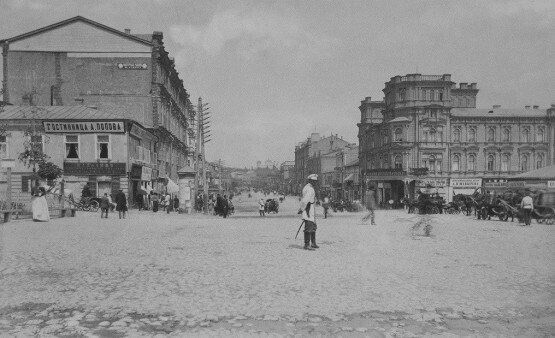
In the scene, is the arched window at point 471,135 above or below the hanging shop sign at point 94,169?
above

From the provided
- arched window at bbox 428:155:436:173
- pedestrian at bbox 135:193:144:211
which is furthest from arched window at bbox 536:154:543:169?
pedestrian at bbox 135:193:144:211

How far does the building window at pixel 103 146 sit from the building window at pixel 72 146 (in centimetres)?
145

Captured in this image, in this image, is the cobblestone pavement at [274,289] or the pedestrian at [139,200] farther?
the pedestrian at [139,200]

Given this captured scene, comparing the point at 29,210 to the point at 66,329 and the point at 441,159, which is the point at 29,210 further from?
the point at 441,159

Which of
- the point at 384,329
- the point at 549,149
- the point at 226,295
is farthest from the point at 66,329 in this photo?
the point at 549,149

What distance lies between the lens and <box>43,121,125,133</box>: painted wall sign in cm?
3312

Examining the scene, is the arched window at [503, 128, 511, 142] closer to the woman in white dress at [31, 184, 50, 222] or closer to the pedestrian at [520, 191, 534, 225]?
the pedestrian at [520, 191, 534, 225]

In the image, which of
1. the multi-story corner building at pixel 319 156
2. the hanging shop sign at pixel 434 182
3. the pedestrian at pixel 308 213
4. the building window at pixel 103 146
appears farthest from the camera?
the multi-story corner building at pixel 319 156

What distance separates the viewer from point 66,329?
5.30 meters

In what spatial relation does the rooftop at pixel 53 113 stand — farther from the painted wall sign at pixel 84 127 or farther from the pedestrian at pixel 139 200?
the pedestrian at pixel 139 200

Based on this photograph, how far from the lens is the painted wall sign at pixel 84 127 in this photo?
3312cm

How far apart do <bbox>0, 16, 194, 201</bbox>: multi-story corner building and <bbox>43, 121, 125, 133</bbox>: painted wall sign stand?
6.93m

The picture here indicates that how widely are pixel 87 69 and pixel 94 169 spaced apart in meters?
12.0

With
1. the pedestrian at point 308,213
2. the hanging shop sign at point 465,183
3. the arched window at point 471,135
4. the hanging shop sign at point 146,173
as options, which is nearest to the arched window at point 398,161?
the hanging shop sign at point 465,183
